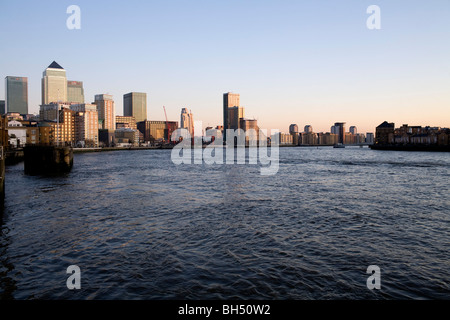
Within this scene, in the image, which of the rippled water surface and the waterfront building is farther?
the waterfront building

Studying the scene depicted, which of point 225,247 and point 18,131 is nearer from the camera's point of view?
point 225,247

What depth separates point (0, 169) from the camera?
3334cm

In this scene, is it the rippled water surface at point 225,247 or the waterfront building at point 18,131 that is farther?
the waterfront building at point 18,131

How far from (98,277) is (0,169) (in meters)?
26.0

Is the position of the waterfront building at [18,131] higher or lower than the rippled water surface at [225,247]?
higher

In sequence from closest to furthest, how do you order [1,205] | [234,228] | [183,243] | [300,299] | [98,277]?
[300,299] < [98,277] < [183,243] < [234,228] < [1,205]

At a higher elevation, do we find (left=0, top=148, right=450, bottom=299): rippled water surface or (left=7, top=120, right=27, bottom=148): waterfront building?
(left=7, top=120, right=27, bottom=148): waterfront building

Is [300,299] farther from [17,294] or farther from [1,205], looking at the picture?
[1,205]

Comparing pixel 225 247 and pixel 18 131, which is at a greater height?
pixel 18 131

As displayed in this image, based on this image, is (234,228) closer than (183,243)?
No
